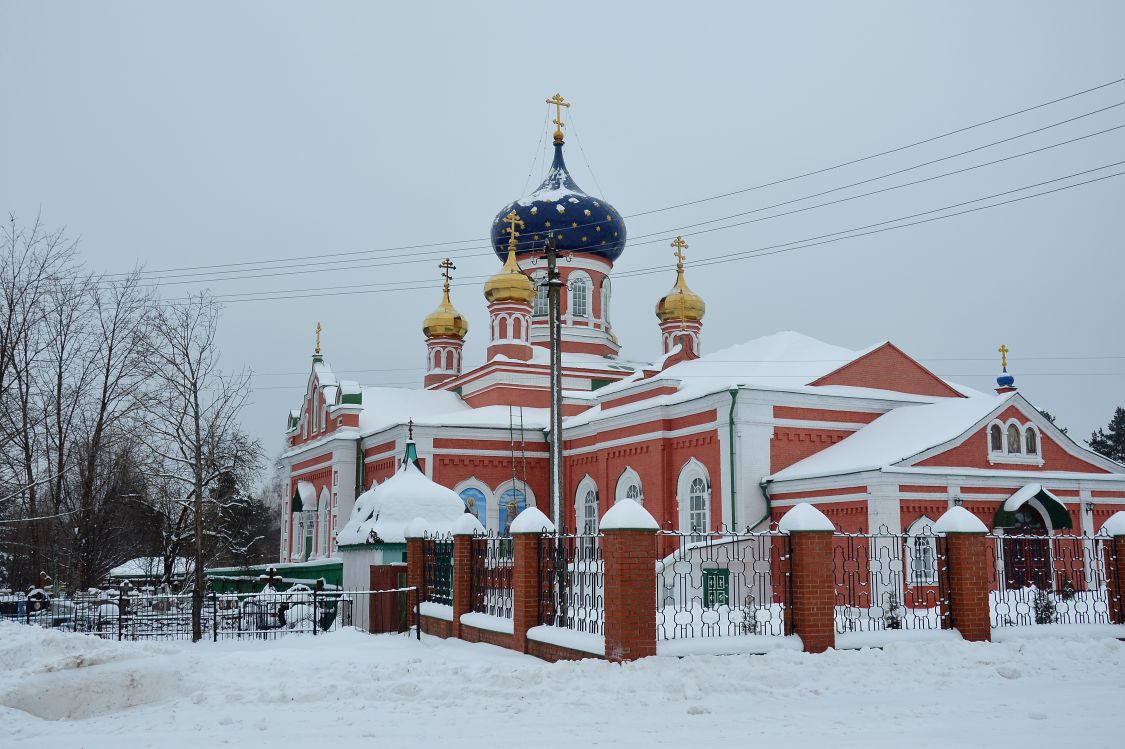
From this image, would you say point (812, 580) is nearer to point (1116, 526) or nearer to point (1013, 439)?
point (1116, 526)

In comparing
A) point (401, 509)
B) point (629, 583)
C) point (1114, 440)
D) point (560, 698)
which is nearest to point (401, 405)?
point (401, 509)

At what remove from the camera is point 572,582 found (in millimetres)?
10539

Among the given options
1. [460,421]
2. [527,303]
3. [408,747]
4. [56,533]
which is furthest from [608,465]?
[408,747]

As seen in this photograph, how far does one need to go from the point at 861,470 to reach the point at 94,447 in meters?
14.0

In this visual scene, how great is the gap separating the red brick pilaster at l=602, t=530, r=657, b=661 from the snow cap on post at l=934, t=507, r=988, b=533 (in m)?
3.71

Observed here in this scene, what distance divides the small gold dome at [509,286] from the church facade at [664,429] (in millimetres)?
52

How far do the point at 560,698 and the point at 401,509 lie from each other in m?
8.77

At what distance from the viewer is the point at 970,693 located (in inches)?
340

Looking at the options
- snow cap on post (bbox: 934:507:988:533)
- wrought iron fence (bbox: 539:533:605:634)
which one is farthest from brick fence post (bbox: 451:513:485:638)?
snow cap on post (bbox: 934:507:988:533)

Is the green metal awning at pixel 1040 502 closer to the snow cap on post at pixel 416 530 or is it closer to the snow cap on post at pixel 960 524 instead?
the snow cap on post at pixel 960 524

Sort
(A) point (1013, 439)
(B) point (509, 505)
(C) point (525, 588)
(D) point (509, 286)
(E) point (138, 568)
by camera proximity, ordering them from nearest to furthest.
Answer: (C) point (525, 588) < (A) point (1013, 439) < (B) point (509, 505) < (D) point (509, 286) < (E) point (138, 568)

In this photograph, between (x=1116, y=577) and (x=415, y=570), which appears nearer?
(x=1116, y=577)

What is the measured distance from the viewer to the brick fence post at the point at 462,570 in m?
12.7

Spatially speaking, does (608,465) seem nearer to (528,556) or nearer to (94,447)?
(94,447)
